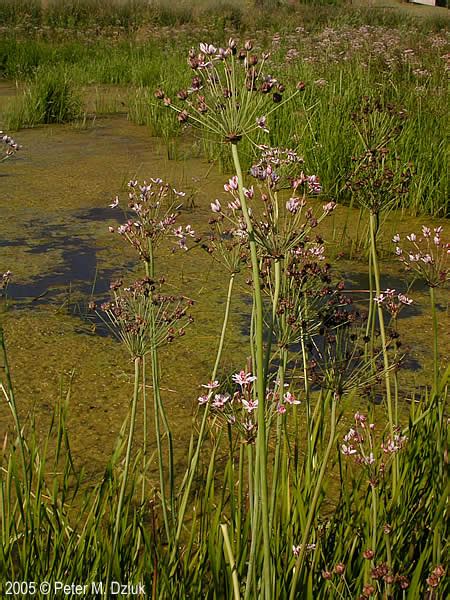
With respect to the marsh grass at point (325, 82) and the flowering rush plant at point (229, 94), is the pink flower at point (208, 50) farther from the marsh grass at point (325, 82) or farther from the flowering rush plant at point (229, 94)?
the marsh grass at point (325, 82)

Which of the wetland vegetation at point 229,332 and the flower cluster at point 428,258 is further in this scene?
the flower cluster at point 428,258

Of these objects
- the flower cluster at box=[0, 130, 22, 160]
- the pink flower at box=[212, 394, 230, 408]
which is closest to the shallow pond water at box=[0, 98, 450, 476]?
the pink flower at box=[212, 394, 230, 408]

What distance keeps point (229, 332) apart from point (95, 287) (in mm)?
518

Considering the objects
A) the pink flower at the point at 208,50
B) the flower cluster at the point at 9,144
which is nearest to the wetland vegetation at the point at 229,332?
the pink flower at the point at 208,50

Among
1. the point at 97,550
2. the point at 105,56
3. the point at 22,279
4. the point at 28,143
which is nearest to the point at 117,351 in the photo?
the point at 22,279

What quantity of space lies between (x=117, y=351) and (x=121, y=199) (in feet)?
4.82

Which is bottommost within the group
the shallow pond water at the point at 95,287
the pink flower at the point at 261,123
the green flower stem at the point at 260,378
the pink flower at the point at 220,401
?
the shallow pond water at the point at 95,287

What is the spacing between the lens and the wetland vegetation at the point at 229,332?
996mm

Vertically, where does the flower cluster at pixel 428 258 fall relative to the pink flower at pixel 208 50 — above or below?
below

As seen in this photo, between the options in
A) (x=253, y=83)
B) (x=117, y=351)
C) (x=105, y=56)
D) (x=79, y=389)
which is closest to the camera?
(x=253, y=83)

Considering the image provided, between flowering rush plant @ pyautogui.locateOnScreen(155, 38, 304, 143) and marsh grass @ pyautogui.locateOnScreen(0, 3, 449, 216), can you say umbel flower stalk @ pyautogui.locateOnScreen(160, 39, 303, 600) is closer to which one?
flowering rush plant @ pyautogui.locateOnScreen(155, 38, 304, 143)

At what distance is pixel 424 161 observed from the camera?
3.47 metres

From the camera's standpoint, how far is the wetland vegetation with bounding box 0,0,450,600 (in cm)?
100

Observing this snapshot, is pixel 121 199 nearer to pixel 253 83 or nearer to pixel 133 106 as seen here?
pixel 133 106
